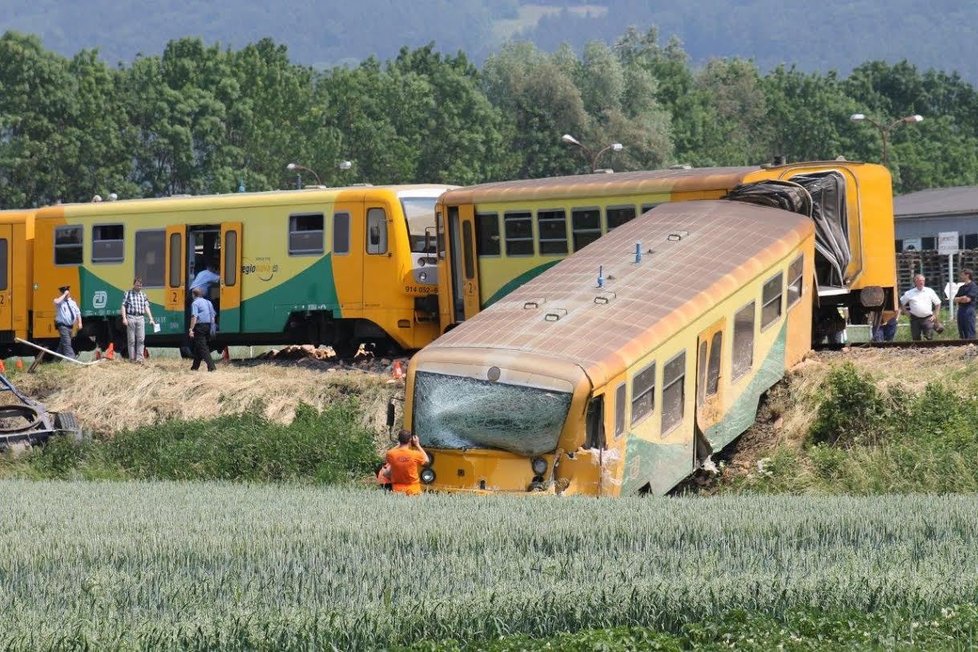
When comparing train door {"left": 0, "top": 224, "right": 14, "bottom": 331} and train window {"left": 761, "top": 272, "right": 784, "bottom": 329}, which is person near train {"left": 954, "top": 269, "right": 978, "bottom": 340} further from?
train door {"left": 0, "top": 224, "right": 14, "bottom": 331}

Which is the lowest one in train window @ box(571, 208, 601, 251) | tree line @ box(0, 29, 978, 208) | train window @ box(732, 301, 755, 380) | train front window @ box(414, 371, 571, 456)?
train front window @ box(414, 371, 571, 456)

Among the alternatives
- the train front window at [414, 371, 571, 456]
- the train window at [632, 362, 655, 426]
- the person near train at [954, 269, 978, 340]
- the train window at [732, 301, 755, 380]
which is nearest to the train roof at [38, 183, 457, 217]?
the person near train at [954, 269, 978, 340]

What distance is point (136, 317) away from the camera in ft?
106

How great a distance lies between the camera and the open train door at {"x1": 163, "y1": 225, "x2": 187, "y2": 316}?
3366 cm

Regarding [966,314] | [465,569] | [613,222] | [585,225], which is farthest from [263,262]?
[465,569]

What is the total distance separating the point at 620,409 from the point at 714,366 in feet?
8.70

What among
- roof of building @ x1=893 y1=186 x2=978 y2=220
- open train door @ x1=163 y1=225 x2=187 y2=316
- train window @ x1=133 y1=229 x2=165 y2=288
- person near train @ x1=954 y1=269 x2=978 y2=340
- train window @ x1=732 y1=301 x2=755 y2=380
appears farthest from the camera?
roof of building @ x1=893 y1=186 x2=978 y2=220

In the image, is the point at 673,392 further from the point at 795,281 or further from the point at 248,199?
the point at 248,199

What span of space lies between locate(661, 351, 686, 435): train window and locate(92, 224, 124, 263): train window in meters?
16.1

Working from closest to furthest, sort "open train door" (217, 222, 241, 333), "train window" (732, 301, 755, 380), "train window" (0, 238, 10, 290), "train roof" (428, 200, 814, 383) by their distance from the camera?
"train roof" (428, 200, 814, 383) < "train window" (732, 301, 755, 380) < "open train door" (217, 222, 241, 333) < "train window" (0, 238, 10, 290)

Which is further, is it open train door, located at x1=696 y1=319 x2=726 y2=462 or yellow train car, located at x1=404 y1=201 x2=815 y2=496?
open train door, located at x1=696 y1=319 x2=726 y2=462

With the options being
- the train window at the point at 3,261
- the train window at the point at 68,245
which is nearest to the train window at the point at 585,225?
the train window at the point at 68,245

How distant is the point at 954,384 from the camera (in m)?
24.0

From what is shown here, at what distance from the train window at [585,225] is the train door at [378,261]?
363 centimetres
